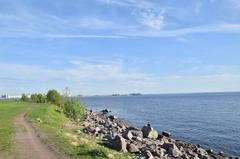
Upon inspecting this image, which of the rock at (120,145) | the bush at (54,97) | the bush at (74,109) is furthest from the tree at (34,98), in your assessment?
the rock at (120,145)

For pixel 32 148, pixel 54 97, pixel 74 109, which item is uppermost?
pixel 54 97

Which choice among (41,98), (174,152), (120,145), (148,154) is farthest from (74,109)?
(41,98)

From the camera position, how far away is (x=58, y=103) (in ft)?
349

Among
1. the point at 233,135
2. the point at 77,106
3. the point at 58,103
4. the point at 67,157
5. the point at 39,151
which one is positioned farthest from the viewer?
the point at 58,103

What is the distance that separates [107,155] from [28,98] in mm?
141183

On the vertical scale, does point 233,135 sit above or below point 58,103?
below

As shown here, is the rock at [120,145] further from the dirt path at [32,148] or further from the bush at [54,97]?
the bush at [54,97]

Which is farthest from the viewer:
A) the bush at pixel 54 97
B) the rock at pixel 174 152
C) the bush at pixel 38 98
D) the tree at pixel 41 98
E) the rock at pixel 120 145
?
the bush at pixel 38 98

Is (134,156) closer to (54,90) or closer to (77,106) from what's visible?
(77,106)

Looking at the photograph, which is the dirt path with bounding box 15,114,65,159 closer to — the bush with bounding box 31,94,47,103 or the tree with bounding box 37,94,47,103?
the tree with bounding box 37,94,47,103

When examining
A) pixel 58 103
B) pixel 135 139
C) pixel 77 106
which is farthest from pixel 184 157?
pixel 58 103

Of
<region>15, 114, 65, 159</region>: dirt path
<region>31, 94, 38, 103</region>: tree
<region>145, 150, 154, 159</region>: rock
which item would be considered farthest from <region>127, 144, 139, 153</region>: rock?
<region>31, 94, 38, 103</region>: tree

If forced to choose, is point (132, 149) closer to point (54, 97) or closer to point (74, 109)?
point (74, 109)

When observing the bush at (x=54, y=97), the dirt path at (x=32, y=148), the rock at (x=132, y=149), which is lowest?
the rock at (x=132, y=149)
